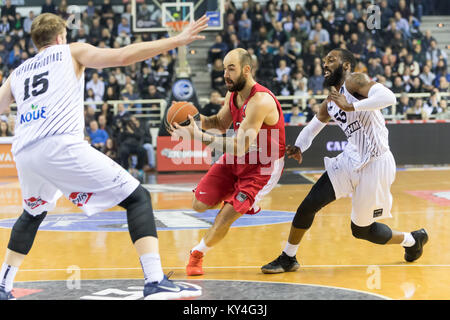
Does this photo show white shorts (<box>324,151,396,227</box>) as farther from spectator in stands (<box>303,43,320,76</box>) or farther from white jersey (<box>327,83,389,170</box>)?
spectator in stands (<box>303,43,320,76</box>)

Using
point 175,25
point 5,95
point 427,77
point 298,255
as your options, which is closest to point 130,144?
point 175,25

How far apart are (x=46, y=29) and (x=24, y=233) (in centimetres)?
146

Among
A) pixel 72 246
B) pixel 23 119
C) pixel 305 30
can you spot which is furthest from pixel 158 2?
pixel 23 119

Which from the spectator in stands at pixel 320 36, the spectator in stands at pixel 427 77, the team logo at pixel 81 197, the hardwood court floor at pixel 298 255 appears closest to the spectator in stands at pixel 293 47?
the spectator in stands at pixel 320 36

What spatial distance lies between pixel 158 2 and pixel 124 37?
206 centimetres

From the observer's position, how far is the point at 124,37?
17453 millimetres

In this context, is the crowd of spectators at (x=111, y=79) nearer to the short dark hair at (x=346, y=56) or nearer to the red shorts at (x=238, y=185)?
the red shorts at (x=238, y=185)

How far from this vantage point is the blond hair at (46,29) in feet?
14.4

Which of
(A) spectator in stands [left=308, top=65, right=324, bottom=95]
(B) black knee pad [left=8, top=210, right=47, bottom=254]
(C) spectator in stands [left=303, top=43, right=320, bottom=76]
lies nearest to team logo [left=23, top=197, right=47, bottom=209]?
(B) black knee pad [left=8, top=210, right=47, bottom=254]

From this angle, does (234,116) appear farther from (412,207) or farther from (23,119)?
(412,207)

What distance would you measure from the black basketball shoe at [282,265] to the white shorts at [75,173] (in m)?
1.67

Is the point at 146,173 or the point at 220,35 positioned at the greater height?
the point at 220,35

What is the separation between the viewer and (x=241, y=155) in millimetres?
5406
